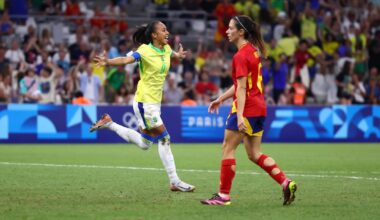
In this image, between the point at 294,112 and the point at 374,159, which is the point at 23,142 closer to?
the point at 294,112

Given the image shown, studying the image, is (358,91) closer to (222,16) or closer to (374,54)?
(374,54)

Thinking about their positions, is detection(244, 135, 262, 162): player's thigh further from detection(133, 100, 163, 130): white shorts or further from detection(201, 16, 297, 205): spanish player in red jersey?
detection(133, 100, 163, 130): white shorts

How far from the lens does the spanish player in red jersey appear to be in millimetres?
9898

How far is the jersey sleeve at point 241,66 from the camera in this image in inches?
388

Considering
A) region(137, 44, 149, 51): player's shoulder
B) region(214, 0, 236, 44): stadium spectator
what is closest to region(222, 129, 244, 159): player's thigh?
region(137, 44, 149, 51): player's shoulder

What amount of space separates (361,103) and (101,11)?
30.5 ft

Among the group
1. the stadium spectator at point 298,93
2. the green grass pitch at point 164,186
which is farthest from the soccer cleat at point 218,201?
the stadium spectator at point 298,93

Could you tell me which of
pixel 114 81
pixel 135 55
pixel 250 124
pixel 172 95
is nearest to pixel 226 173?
pixel 250 124

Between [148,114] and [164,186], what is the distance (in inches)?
43.0

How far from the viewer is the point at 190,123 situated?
24922 millimetres

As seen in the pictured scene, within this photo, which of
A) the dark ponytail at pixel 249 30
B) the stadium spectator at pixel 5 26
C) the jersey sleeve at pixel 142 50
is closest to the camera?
the dark ponytail at pixel 249 30

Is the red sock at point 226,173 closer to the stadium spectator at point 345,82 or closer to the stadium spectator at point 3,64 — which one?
the stadium spectator at point 3,64

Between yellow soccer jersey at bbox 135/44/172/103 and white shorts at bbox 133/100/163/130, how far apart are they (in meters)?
0.08

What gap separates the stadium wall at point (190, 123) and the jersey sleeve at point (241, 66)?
47.1ft
